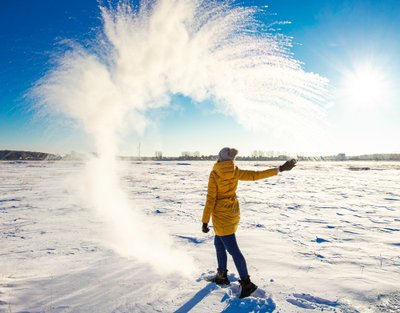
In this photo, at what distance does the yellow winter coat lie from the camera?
11.4 ft

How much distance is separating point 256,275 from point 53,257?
11.0 feet

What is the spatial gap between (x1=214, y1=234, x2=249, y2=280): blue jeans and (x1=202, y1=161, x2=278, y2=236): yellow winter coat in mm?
91

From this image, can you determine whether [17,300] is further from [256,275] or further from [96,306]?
[256,275]

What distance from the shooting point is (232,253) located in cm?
348

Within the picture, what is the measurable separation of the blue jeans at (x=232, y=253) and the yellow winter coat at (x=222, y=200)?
0.30 ft

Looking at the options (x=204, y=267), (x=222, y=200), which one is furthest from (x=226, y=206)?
(x=204, y=267)

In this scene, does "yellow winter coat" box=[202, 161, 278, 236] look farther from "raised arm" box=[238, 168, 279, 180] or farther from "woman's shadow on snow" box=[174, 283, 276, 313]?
"woman's shadow on snow" box=[174, 283, 276, 313]

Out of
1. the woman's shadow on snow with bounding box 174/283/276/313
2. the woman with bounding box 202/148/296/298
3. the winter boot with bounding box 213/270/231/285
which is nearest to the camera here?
the woman's shadow on snow with bounding box 174/283/276/313

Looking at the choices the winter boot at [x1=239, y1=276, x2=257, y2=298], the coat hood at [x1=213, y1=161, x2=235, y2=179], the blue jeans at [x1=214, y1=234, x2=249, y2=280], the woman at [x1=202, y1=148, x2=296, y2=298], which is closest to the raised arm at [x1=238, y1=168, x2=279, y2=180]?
the woman at [x1=202, y1=148, x2=296, y2=298]

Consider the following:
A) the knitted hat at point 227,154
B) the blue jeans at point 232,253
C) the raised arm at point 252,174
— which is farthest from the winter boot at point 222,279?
the knitted hat at point 227,154

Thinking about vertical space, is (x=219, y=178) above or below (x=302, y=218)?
above

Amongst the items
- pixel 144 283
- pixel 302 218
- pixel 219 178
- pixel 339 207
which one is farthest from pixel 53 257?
pixel 339 207

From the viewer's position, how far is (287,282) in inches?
149

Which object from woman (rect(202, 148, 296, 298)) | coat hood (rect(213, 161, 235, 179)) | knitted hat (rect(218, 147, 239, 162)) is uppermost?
knitted hat (rect(218, 147, 239, 162))
